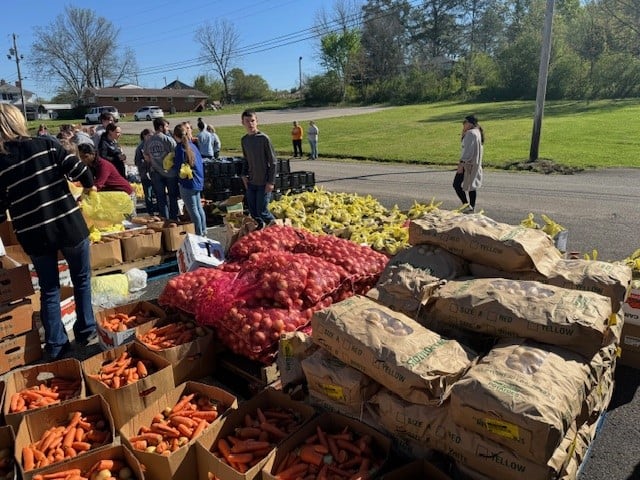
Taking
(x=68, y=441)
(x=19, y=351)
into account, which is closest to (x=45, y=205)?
(x=19, y=351)

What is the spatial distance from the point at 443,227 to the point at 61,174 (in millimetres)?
3142

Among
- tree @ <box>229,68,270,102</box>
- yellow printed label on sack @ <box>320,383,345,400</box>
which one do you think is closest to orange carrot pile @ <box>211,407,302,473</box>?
yellow printed label on sack @ <box>320,383,345,400</box>

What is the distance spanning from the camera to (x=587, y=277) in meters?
3.03

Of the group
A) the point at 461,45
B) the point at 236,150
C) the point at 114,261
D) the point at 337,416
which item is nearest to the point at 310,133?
the point at 236,150

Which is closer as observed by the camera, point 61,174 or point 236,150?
point 61,174

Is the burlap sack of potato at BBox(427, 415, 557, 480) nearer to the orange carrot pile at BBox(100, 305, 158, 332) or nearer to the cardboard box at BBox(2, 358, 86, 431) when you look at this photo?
the cardboard box at BBox(2, 358, 86, 431)

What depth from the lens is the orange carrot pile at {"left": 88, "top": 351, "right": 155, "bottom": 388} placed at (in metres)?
3.24

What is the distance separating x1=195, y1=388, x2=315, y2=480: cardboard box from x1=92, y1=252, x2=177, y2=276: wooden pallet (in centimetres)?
370

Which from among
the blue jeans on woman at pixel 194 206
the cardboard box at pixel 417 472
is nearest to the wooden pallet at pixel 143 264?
the blue jeans on woman at pixel 194 206

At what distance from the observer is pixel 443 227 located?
3596 mm

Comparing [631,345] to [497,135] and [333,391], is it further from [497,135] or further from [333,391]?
[497,135]

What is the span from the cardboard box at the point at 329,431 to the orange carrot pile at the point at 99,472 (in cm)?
76

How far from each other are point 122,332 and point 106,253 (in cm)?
236

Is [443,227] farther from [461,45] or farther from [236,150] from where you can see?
[461,45]
